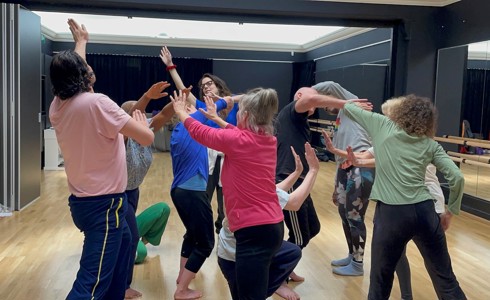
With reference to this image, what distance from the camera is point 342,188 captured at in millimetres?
3686

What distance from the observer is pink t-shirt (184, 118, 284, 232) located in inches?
82.6

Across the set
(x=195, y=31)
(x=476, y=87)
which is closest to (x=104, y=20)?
(x=195, y=31)

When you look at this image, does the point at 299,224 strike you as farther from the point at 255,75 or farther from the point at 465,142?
the point at 255,75

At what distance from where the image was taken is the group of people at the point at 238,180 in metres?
2.09

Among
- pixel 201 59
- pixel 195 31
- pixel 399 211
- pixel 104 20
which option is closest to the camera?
pixel 399 211

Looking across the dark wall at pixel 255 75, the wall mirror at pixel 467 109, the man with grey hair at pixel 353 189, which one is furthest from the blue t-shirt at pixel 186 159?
the dark wall at pixel 255 75

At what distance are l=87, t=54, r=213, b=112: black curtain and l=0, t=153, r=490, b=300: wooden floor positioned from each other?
23.1 ft

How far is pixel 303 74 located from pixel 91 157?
37.1ft

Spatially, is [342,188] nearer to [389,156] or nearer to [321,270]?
[321,270]

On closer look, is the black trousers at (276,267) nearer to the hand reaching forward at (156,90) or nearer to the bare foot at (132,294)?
the hand reaching forward at (156,90)

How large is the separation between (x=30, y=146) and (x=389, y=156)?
483cm

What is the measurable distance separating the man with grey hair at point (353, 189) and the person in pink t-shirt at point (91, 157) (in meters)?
1.79

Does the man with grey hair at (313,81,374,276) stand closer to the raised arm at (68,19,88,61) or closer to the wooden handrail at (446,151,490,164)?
the raised arm at (68,19,88,61)

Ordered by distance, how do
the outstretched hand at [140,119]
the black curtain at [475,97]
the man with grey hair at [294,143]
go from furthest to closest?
1. the black curtain at [475,97]
2. the man with grey hair at [294,143]
3. the outstretched hand at [140,119]
